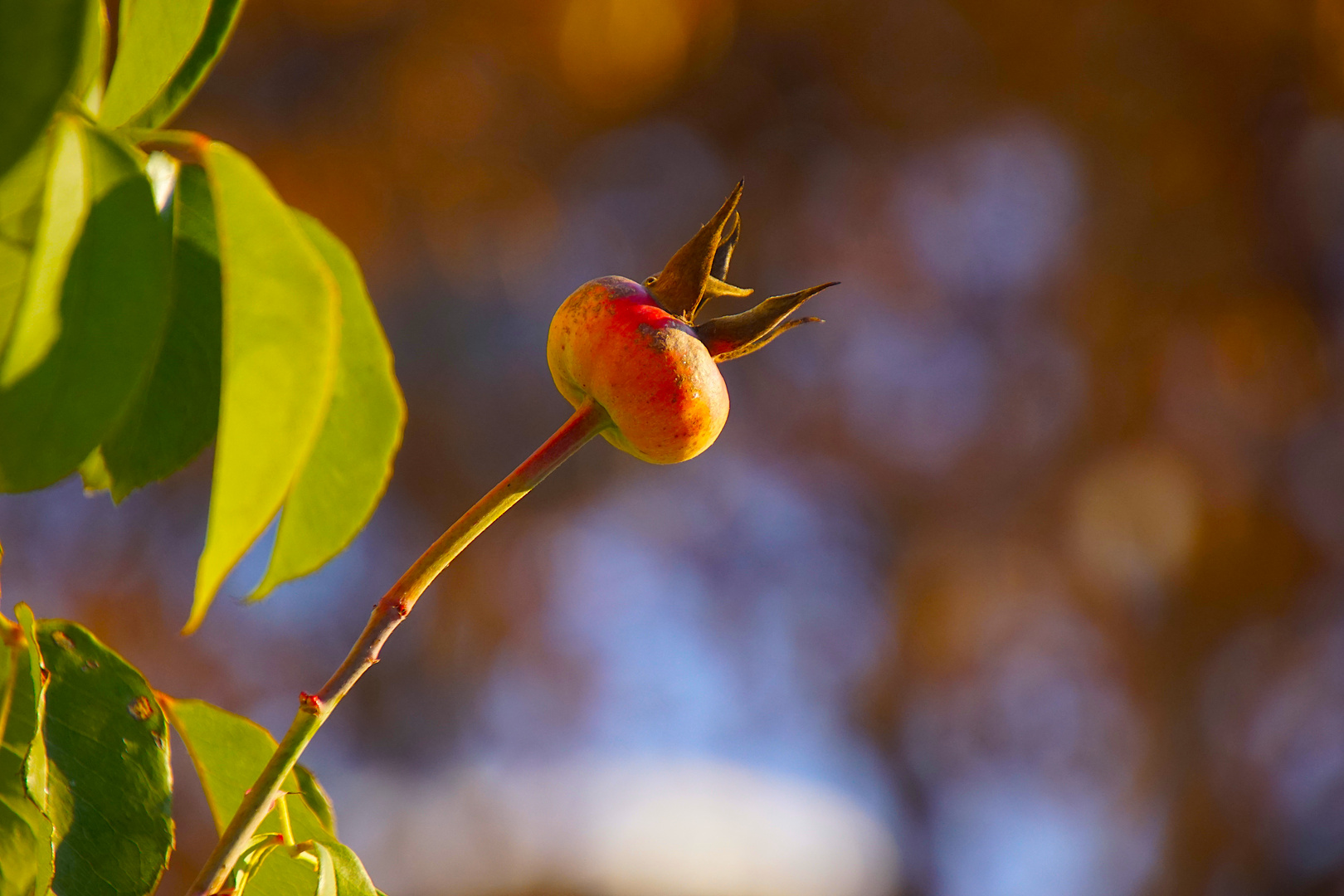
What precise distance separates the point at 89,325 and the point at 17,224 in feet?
0.12

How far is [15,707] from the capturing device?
0.75 feet

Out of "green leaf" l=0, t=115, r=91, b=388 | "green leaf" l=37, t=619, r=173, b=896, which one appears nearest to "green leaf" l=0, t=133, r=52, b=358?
"green leaf" l=0, t=115, r=91, b=388

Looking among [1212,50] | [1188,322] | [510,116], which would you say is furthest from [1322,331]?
[510,116]

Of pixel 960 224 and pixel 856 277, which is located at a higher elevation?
pixel 960 224

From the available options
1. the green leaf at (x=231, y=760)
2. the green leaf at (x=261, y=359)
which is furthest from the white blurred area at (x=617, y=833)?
the green leaf at (x=261, y=359)

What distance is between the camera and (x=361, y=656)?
22 cm

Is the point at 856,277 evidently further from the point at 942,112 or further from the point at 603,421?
the point at 603,421

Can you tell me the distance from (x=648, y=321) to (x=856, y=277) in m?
2.70

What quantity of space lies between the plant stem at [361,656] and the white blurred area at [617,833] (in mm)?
2548

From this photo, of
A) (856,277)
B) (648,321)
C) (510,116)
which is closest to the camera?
(648,321)

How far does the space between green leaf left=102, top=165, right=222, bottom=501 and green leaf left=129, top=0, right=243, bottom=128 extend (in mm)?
18

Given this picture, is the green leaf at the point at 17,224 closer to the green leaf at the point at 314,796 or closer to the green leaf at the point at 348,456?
the green leaf at the point at 348,456

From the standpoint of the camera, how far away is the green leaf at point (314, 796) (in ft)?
0.96

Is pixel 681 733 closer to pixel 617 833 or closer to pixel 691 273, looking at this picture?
pixel 617 833
